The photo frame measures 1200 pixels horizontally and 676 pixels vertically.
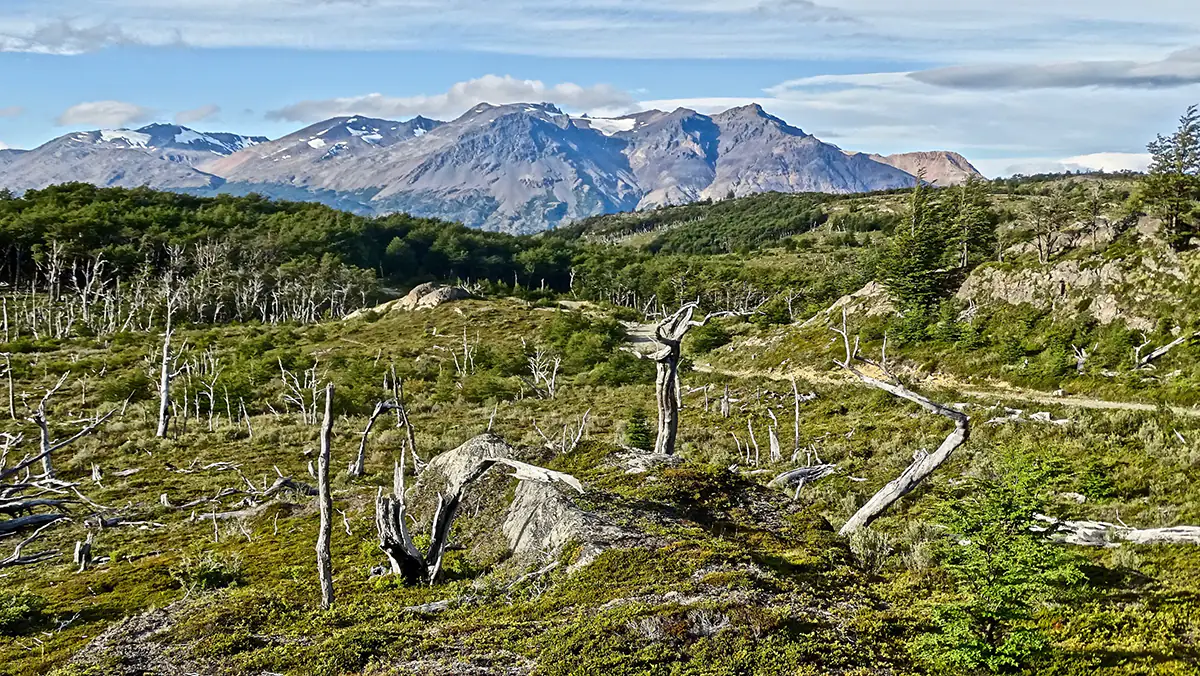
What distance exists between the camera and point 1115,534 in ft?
47.5

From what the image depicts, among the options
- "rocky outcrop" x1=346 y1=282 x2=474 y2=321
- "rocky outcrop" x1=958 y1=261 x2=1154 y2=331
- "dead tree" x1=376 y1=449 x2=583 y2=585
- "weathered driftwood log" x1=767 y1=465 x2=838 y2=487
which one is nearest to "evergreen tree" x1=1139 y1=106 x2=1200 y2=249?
"rocky outcrop" x1=958 y1=261 x2=1154 y2=331

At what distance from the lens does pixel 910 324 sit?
54.8 m

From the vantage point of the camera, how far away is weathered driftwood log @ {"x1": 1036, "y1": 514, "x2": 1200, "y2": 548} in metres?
12.8

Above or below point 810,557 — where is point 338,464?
below

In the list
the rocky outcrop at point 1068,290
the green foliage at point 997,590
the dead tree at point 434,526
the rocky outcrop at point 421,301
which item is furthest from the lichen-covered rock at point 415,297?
the green foliage at point 997,590

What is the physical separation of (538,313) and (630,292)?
48500 millimetres

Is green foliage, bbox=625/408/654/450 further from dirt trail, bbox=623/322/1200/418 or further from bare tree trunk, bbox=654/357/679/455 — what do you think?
bare tree trunk, bbox=654/357/679/455

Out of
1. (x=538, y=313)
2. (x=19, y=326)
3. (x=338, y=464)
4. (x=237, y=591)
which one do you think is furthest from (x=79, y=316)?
(x=237, y=591)

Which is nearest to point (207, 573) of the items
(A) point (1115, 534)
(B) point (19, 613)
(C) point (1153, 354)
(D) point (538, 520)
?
(B) point (19, 613)

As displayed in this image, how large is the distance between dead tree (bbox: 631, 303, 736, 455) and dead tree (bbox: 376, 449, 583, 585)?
840cm

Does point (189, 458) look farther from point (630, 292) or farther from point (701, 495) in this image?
point (630, 292)

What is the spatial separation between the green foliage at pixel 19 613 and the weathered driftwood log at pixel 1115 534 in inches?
808

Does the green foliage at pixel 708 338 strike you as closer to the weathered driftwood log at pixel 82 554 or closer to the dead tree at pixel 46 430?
the weathered driftwood log at pixel 82 554

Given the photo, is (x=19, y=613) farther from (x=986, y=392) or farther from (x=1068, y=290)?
(x=1068, y=290)
